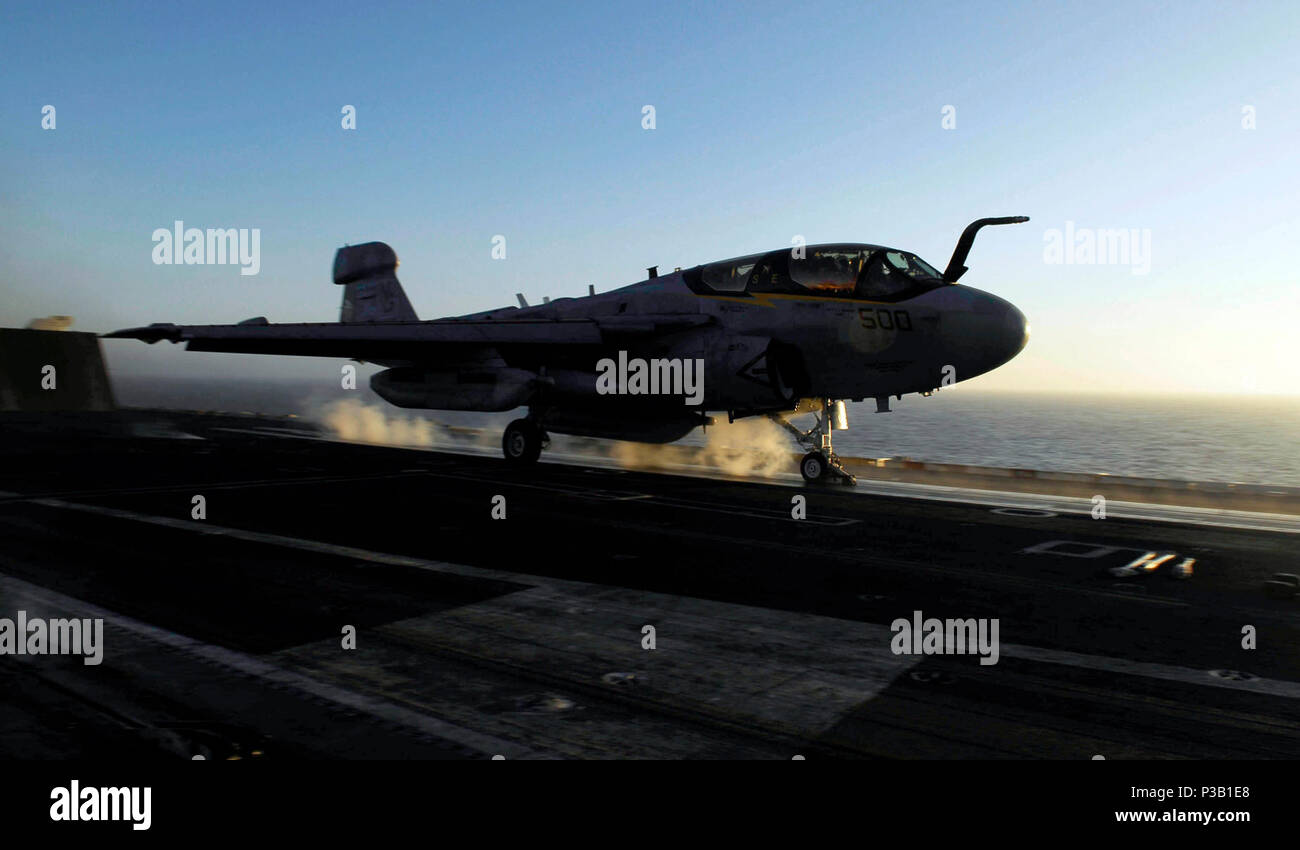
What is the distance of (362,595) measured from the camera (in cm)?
823

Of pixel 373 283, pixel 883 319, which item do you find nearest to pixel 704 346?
pixel 883 319

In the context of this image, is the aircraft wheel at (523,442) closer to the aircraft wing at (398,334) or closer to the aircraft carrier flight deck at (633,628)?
the aircraft wing at (398,334)

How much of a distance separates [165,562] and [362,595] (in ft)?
10.00

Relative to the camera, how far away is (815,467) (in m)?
18.2

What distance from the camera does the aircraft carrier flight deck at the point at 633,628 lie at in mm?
4891

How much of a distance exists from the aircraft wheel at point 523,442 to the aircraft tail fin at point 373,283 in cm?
784

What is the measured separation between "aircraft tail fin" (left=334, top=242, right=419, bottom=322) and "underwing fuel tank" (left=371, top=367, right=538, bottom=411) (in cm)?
600

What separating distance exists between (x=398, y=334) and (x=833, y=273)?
31.3ft
